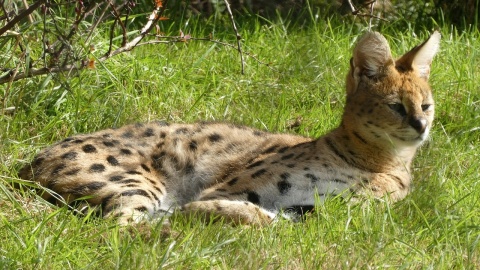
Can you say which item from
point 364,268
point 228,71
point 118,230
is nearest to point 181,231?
point 118,230

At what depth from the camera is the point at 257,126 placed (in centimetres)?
743

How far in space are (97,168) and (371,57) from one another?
1842mm

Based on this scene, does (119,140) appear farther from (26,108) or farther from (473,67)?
(473,67)

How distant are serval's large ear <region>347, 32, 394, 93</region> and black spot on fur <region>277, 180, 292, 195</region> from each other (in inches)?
35.8

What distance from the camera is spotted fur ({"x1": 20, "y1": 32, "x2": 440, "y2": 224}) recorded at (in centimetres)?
591

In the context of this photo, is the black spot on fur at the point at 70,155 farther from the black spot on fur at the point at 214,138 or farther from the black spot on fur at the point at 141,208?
the black spot on fur at the point at 214,138

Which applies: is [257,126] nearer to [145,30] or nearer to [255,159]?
[255,159]

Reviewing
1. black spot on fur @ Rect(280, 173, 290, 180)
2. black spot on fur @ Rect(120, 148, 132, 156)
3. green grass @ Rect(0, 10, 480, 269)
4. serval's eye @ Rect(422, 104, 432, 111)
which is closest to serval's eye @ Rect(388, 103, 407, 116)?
serval's eye @ Rect(422, 104, 432, 111)

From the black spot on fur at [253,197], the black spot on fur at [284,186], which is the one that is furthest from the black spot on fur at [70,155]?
the black spot on fur at [284,186]

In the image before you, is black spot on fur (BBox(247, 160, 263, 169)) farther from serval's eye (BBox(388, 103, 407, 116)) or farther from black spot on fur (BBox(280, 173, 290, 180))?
serval's eye (BBox(388, 103, 407, 116))

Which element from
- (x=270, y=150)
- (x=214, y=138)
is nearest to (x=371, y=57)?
(x=270, y=150)

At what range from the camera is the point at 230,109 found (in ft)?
25.1

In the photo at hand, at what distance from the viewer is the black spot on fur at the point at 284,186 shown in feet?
19.7

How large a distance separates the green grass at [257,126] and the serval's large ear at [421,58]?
2.08ft
